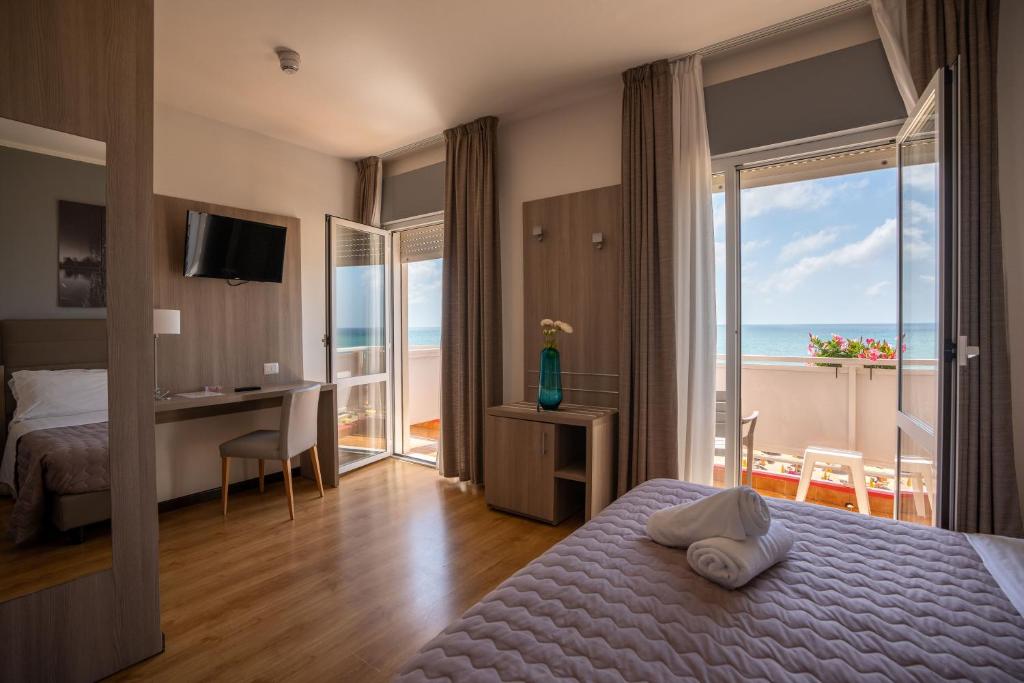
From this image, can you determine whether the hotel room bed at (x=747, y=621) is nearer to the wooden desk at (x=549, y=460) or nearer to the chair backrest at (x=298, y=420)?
the wooden desk at (x=549, y=460)

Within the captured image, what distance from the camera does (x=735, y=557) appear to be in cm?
121

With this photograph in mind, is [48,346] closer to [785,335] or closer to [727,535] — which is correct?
[727,535]

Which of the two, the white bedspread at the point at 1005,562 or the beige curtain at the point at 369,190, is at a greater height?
the beige curtain at the point at 369,190

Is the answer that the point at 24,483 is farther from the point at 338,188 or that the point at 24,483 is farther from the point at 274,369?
the point at 338,188

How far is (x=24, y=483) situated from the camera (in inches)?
64.8

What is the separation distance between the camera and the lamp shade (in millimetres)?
2957

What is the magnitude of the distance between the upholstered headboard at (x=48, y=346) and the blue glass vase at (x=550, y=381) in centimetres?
225

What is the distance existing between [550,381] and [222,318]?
8.47ft

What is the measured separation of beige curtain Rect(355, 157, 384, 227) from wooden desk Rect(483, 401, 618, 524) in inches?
95.5

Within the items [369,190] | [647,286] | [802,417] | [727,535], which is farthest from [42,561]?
[802,417]

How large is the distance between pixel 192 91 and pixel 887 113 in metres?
4.17

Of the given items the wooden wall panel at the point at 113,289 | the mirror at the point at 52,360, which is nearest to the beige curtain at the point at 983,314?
the wooden wall panel at the point at 113,289

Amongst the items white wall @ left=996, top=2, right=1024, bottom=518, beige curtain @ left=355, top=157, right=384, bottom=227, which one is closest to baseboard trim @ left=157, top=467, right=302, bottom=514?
beige curtain @ left=355, top=157, right=384, bottom=227

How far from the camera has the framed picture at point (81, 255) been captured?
167 centimetres
